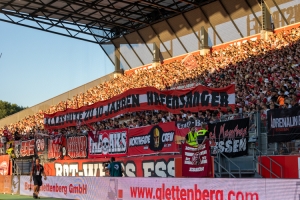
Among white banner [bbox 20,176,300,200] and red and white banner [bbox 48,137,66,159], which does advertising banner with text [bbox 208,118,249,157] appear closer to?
white banner [bbox 20,176,300,200]

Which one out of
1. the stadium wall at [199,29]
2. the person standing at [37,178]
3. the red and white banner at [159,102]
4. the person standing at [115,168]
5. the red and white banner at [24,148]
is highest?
the stadium wall at [199,29]

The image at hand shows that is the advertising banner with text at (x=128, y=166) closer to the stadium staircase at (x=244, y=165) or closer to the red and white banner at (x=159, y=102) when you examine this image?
the stadium staircase at (x=244, y=165)

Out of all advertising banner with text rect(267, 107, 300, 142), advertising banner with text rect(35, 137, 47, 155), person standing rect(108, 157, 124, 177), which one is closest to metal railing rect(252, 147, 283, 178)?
advertising banner with text rect(267, 107, 300, 142)

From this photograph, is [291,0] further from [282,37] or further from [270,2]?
[282,37]

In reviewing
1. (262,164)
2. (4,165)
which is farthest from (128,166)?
(4,165)

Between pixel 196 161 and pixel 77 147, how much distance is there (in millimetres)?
10251

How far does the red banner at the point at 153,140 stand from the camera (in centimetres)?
2011

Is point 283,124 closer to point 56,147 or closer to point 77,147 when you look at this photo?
point 77,147

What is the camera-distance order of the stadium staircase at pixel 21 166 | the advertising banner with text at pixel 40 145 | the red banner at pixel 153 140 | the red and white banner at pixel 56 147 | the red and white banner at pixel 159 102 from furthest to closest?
the stadium staircase at pixel 21 166, the advertising banner with text at pixel 40 145, the red and white banner at pixel 56 147, the red banner at pixel 153 140, the red and white banner at pixel 159 102

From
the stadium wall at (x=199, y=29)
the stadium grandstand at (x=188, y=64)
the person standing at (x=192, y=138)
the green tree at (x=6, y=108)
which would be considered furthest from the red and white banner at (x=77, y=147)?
the green tree at (x=6, y=108)

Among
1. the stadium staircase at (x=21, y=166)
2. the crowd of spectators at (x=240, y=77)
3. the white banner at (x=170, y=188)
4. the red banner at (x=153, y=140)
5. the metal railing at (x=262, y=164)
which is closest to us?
the white banner at (x=170, y=188)

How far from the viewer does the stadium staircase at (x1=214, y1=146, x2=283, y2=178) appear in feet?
55.3

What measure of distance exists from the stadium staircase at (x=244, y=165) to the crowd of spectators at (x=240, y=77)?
4.50 feet

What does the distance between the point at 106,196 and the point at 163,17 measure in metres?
31.9
